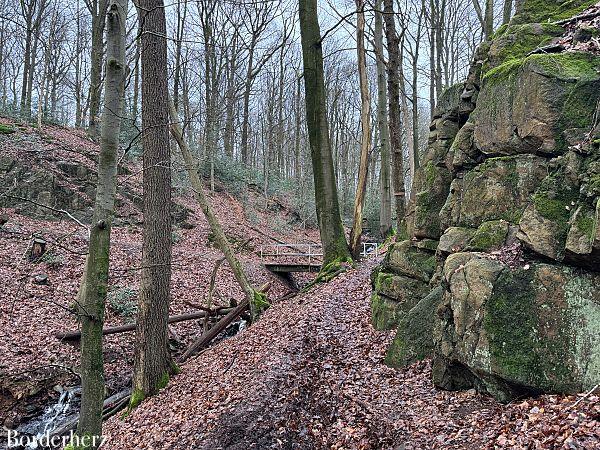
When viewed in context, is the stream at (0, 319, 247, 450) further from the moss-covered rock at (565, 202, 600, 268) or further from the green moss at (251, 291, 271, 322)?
the moss-covered rock at (565, 202, 600, 268)

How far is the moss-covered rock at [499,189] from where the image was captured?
18.1 ft

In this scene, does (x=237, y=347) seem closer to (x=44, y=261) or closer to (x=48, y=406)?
(x=48, y=406)

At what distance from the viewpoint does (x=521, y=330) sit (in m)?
4.48

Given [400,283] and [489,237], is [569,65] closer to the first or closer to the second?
[489,237]

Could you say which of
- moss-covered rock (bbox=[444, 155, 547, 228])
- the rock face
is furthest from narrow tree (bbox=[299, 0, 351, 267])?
moss-covered rock (bbox=[444, 155, 547, 228])

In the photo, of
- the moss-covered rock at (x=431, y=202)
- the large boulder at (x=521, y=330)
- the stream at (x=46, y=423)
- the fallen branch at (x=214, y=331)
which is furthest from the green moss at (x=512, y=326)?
the stream at (x=46, y=423)

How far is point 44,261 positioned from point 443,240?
12.7 meters

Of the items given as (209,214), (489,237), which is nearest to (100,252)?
(489,237)

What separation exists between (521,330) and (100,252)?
15.2 feet

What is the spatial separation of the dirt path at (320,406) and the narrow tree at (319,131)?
12.3 feet

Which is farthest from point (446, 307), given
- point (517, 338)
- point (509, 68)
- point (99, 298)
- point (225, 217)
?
point (225, 217)

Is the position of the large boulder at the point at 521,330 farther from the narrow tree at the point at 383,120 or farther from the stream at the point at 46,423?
the narrow tree at the point at 383,120

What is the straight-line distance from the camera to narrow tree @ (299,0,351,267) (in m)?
11.6

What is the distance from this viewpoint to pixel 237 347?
8203 millimetres
